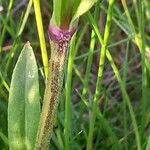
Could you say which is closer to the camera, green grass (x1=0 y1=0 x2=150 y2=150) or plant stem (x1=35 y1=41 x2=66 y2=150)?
plant stem (x1=35 y1=41 x2=66 y2=150)

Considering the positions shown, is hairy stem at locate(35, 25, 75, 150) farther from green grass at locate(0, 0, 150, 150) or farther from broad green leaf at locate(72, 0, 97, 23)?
green grass at locate(0, 0, 150, 150)

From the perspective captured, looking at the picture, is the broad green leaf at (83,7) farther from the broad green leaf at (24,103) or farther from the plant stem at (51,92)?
the broad green leaf at (24,103)

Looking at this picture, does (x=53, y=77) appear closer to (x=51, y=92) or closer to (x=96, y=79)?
(x=51, y=92)

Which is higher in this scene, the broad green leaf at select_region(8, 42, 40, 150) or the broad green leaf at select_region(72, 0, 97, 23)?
the broad green leaf at select_region(72, 0, 97, 23)

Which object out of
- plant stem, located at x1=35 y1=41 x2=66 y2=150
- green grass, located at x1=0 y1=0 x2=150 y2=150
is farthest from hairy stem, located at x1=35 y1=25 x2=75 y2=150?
green grass, located at x1=0 y1=0 x2=150 y2=150

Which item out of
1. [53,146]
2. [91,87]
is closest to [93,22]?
[53,146]

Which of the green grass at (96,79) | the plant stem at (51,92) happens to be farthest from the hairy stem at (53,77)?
the green grass at (96,79)

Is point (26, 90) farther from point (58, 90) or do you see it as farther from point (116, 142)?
point (116, 142)
